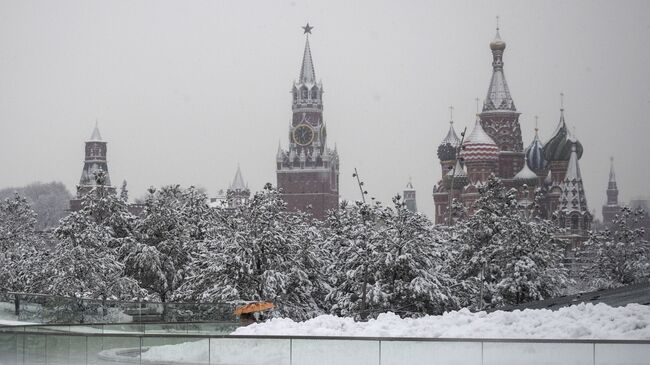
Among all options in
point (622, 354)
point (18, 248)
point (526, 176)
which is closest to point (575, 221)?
point (526, 176)

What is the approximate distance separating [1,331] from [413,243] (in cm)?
3326

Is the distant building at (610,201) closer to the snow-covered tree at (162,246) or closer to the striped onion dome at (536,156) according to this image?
the striped onion dome at (536,156)

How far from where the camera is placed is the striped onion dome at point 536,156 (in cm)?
16125

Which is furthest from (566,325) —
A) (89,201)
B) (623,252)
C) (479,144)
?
(479,144)

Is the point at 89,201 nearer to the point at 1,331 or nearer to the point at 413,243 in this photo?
the point at 413,243

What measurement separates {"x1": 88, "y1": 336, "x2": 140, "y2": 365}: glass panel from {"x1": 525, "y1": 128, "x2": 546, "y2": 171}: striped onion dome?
485 ft

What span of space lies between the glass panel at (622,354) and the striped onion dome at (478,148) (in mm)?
133365

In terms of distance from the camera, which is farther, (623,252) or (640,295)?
(623,252)

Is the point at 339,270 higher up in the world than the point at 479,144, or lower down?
lower down

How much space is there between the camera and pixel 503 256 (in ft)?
179

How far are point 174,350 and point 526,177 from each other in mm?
137876

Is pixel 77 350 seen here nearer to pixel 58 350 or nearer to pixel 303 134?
pixel 58 350

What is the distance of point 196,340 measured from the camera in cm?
1716

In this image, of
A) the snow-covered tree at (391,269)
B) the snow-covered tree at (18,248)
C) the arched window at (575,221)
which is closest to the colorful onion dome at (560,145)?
the arched window at (575,221)
